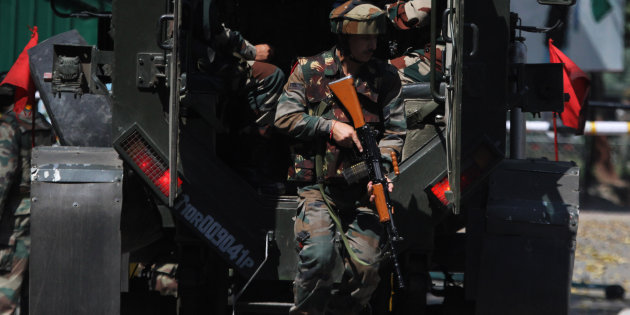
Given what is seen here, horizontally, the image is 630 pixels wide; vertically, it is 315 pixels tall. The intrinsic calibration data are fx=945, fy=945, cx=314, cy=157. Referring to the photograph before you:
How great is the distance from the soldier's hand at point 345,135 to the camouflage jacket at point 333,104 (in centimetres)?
9

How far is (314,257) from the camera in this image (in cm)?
488

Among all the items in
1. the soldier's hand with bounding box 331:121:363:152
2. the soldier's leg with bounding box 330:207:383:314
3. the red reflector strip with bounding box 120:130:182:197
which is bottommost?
the soldier's leg with bounding box 330:207:383:314

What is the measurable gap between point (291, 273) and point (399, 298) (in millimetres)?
730

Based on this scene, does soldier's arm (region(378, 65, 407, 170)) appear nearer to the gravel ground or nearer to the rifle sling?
the rifle sling

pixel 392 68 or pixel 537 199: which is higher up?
pixel 392 68

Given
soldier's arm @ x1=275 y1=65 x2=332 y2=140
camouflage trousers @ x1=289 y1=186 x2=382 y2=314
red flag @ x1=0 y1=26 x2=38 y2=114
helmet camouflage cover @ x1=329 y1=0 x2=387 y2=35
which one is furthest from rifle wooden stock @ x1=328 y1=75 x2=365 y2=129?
red flag @ x1=0 y1=26 x2=38 y2=114

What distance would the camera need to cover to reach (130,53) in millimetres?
4695

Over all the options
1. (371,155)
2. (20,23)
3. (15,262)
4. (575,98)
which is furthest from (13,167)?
(20,23)

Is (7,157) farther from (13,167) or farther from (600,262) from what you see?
(600,262)

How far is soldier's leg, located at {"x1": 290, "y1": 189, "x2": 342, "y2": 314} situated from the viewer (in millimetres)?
4895

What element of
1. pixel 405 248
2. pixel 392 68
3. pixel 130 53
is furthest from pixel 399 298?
pixel 130 53

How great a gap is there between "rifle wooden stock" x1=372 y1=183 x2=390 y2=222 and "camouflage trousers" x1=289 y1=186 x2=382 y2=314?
0.34 metres

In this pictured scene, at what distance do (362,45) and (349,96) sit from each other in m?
0.29

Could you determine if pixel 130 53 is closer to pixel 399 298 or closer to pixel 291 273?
pixel 291 273
